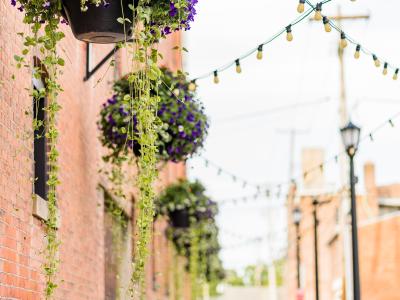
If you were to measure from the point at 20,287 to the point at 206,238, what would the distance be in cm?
1543

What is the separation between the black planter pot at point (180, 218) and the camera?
18516mm

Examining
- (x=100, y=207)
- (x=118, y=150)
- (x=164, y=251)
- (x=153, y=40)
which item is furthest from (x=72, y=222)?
(x=164, y=251)

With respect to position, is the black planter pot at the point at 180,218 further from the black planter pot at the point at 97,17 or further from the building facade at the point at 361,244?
the black planter pot at the point at 97,17

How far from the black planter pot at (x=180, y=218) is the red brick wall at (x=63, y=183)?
5854mm

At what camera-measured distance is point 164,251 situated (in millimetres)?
22266

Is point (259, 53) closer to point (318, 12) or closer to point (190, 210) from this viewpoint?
point (318, 12)

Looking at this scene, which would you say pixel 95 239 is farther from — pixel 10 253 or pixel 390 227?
pixel 390 227

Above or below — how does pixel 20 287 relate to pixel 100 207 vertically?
below

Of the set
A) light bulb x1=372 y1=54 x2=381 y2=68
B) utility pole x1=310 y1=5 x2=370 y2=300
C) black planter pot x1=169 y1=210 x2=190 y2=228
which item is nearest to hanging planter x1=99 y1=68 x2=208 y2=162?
light bulb x1=372 y1=54 x2=381 y2=68

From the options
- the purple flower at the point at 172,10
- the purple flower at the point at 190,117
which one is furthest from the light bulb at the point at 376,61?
the purple flower at the point at 190,117

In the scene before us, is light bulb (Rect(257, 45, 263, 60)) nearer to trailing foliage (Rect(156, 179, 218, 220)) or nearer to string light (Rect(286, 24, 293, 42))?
string light (Rect(286, 24, 293, 42))

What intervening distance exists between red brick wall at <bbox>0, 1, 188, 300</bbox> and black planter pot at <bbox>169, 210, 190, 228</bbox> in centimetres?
585

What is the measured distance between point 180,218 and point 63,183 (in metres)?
9.51

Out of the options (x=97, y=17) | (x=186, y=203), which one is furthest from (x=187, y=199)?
(x=97, y=17)
